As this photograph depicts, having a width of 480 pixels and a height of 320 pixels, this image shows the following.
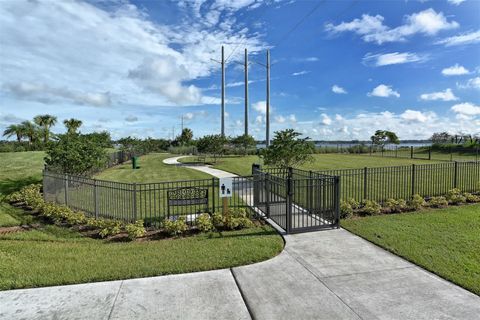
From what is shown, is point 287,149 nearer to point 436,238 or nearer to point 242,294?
point 436,238

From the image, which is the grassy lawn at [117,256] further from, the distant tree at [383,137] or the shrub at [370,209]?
the distant tree at [383,137]

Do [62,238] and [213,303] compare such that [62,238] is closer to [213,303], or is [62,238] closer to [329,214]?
[213,303]

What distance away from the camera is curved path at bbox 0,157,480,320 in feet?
12.6

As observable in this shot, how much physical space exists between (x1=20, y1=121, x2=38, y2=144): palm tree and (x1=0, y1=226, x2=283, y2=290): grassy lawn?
39281 mm

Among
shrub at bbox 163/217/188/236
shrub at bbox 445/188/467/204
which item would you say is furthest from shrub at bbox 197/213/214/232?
shrub at bbox 445/188/467/204

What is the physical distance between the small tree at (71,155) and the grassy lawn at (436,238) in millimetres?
11539

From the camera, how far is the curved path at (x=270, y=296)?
384 centimetres

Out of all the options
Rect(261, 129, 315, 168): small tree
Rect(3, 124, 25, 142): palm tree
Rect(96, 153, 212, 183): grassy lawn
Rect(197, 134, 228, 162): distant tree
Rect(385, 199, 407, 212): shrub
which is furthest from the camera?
Rect(3, 124, 25, 142): palm tree

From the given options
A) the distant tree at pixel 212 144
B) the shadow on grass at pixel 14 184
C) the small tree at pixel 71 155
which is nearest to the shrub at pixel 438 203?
the small tree at pixel 71 155

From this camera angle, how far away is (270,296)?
425 cm

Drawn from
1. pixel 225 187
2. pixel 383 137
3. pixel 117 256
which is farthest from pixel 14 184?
pixel 383 137

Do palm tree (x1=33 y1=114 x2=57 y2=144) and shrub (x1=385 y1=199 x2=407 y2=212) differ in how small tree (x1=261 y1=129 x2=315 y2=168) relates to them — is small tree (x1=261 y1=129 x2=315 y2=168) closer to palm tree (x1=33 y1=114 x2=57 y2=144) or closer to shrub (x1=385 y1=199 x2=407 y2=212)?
shrub (x1=385 y1=199 x2=407 y2=212)

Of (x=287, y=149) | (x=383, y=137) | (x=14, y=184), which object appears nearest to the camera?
(x=287, y=149)

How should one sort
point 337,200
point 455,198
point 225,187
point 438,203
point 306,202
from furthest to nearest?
point 455,198 < point 438,203 < point 306,202 < point 225,187 < point 337,200
